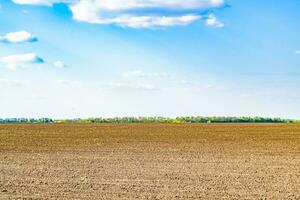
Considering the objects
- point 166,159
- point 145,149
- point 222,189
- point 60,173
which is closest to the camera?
point 222,189

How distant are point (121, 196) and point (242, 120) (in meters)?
97.7

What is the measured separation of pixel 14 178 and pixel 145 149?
1250 cm

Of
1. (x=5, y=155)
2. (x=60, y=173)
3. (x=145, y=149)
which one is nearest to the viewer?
(x=60, y=173)

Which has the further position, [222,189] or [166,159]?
[166,159]

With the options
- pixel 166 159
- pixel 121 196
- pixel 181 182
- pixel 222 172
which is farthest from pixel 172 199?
pixel 166 159

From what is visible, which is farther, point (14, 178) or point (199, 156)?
point (199, 156)

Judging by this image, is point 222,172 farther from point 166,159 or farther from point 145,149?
point 145,149

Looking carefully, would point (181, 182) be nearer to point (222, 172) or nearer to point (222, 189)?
point (222, 189)

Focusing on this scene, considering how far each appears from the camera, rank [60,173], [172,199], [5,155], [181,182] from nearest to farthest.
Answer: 1. [172,199]
2. [181,182]
3. [60,173]
4. [5,155]

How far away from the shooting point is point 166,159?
24016 mm

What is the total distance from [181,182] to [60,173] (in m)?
4.85

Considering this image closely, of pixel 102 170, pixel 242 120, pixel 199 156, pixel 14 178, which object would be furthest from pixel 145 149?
pixel 242 120

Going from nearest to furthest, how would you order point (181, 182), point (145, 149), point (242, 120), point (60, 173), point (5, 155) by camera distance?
point (181, 182) → point (60, 173) → point (5, 155) → point (145, 149) → point (242, 120)

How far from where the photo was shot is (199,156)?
2539 cm
